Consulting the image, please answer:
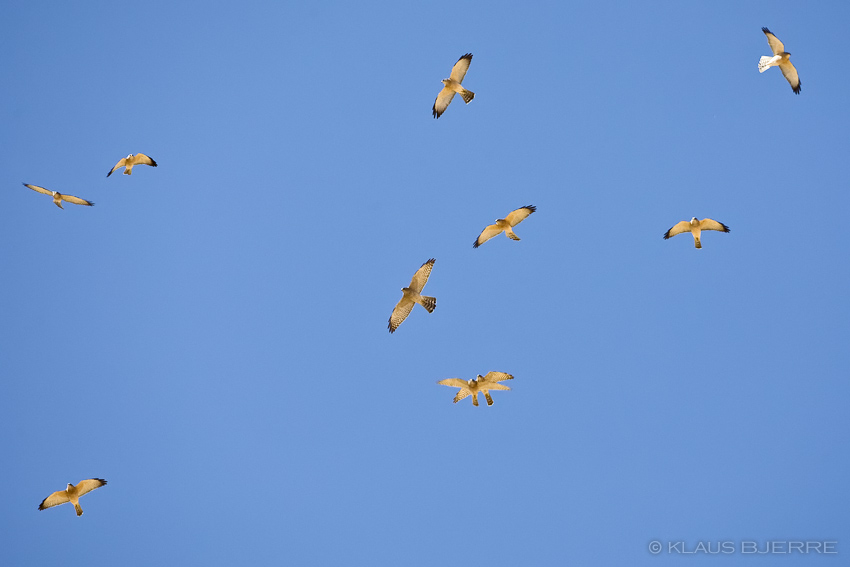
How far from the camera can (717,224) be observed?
2175 centimetres

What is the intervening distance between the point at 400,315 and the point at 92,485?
935 centimetres

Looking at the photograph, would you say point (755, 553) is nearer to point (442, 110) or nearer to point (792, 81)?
point (792, 81)

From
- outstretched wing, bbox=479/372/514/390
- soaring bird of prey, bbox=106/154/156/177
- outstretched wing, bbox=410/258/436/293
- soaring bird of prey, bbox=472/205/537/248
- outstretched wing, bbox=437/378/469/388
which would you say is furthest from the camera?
soaring bird of prey, bbox=106/154/156/177

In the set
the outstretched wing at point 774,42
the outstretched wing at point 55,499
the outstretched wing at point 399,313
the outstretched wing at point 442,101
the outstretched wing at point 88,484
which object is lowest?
the outstretched wing at point 55,499

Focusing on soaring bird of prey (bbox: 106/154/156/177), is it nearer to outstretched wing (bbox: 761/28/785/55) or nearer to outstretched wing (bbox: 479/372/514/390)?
outstretched wing (bbox: 479/372/514/390)

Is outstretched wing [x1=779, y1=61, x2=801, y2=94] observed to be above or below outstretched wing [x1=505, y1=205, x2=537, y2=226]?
above

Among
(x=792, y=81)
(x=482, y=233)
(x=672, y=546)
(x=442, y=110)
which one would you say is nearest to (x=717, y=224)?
(x=792, y=81)

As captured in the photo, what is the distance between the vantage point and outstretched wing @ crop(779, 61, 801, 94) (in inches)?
839

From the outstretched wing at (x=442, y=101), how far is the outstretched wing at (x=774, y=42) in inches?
301

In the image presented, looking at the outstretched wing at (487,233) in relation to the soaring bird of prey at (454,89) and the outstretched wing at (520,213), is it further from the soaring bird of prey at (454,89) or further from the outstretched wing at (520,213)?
the soaring bird of prey at (454,89)

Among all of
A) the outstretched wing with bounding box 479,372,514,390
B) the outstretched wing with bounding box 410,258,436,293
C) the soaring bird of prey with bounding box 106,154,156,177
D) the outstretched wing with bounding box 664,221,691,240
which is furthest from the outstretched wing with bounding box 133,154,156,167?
the outstretched wing with bounding box 664,221,691,240

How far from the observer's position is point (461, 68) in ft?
70.2

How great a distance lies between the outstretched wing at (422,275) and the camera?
18.8 meters

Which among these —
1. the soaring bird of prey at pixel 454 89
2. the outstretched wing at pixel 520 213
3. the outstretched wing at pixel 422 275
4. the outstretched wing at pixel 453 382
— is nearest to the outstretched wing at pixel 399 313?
the outstretched wing at pixel 422 275
